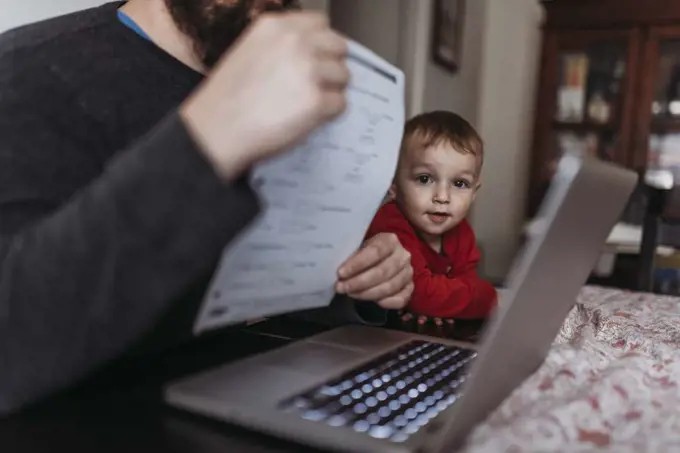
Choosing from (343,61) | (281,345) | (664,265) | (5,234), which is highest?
(343,61)

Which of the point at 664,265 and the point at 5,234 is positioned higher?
the point at 5,234

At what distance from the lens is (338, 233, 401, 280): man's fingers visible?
72 cm

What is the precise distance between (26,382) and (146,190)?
0.16 m

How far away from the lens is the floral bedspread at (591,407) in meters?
0.40

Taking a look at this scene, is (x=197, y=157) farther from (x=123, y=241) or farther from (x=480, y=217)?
(x=480, y=217)

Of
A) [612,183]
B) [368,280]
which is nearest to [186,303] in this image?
[368,280]

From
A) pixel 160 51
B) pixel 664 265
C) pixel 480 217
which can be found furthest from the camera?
pixel 480 217

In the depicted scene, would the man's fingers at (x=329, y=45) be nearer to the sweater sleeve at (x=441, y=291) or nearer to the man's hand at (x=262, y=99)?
the man's hand at (x=262, y=99)

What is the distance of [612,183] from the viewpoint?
0.46 metres

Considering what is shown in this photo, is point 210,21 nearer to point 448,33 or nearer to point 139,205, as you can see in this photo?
point 139,205

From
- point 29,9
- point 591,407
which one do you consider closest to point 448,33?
point 29,9

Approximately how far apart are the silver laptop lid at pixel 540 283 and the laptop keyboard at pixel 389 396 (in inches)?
1.3

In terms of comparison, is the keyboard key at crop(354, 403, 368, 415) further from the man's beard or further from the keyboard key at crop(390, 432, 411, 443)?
the man's beard

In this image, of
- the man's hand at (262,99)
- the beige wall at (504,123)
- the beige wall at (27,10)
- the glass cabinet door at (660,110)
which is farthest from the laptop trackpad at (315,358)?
the beige wall at (504,123)
